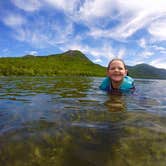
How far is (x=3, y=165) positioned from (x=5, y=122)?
202cm

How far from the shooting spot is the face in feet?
31.4

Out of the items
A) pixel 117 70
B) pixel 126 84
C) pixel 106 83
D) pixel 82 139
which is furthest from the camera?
pixel 106 83

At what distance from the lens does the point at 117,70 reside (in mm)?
9531

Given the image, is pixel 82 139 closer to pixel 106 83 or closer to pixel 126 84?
pixel 126 84

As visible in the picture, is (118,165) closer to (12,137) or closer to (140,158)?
(140,158)

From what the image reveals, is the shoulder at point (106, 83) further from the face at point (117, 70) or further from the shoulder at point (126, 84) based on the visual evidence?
the face at point (117, 70)

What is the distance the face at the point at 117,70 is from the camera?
9562mm

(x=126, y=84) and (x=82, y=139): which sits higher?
(x=126, y=84)

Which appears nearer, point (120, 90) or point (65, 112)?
point (65, 112)

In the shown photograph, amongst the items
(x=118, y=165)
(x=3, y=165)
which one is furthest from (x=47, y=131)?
(x=118, y=165)

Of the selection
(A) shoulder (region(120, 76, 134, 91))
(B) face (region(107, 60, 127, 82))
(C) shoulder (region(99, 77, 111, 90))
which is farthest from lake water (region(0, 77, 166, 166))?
(C) shoulder (region(99, 77, 111, 90))

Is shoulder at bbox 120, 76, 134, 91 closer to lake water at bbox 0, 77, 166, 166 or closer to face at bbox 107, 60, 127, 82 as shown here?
face at bbox 107, 60, 127, 82

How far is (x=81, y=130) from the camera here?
14.4 feet

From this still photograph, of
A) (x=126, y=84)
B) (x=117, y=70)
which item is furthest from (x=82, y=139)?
(x=126, y=84)
